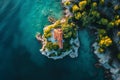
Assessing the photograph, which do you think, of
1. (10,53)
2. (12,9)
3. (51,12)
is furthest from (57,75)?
(12,9)

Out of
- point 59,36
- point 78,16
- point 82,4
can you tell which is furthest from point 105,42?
point 82,4

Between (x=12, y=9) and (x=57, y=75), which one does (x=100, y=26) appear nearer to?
(x=57, y=75)

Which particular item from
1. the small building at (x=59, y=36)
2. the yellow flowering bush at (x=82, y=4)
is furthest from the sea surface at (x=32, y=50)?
the yellow flowering bush at (x=82, y=4)

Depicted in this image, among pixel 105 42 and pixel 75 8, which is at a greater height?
pixel 75 8

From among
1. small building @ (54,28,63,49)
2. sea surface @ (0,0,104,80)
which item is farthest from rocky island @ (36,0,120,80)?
sea surface @ (0,0,104,80)

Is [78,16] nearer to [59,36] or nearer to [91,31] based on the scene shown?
[91,31]

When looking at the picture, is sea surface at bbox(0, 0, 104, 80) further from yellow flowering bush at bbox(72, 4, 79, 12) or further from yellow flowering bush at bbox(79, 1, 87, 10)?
yellow flowering bush at bbox(79, 1, 87, 10)
